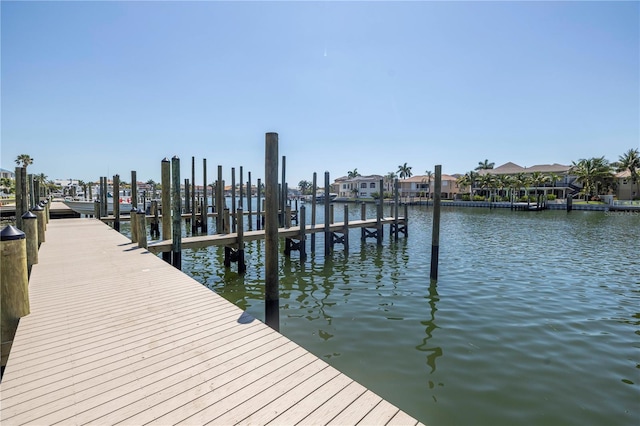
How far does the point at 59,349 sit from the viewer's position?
4.01 meters

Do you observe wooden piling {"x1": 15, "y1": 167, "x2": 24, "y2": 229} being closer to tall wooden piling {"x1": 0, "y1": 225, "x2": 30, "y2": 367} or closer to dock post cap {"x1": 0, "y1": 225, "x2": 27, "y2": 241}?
dock post cap {"x1": 0, "y1": 225, "x2": 27, "y2": 241}

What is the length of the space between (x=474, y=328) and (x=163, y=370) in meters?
7.31

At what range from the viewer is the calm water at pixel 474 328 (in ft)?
18.1

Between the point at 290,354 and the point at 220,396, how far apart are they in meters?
1.06

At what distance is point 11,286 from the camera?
4660mm

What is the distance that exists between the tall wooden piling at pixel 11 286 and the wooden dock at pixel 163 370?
185 millimetres

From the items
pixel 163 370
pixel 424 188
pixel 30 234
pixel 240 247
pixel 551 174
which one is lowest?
pixel 240 247

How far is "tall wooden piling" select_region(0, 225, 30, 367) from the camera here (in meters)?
4.56

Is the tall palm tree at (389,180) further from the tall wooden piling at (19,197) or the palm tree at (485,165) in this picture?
the tall wooden piling at (19,197)

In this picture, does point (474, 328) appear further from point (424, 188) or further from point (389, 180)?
point (389, 180)

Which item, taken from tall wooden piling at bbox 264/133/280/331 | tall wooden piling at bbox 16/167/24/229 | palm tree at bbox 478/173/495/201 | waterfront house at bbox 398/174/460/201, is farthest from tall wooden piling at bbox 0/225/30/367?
waterfront house at bbox 398/174/460/201

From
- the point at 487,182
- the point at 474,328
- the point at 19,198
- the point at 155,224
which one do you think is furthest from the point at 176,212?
the point at 487,182

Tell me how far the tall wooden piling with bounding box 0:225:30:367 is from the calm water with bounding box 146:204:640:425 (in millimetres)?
5010

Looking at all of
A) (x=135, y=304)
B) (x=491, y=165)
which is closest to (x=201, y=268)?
(x=135, y=304)
